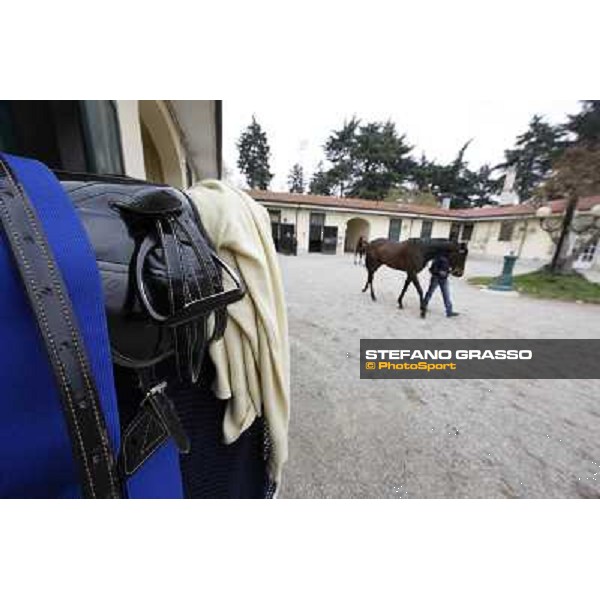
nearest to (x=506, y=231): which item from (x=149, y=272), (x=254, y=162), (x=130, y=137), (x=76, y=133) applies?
(x=130, y=137)

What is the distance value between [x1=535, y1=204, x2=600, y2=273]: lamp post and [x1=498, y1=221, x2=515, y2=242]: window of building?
91.1 inches

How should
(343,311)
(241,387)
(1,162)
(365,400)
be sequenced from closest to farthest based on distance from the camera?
(1,162), (241,387), (365,400), (343,311)

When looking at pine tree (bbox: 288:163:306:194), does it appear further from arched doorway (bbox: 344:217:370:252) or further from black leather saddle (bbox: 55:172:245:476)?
black leather saddle (bbox: 55:172:245:476)

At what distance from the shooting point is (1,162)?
43 centimetres

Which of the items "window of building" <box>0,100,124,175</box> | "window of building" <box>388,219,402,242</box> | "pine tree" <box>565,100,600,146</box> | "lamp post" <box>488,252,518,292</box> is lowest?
"lamp post" <box>488,252,518,292</box>

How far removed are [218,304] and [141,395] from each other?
0.25 m

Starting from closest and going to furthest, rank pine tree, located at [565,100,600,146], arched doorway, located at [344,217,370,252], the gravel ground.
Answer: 1. the gravel ground
2. pine tree, located at [565,100,600,146]
3. arched doorway, located at [344,217,370,252]

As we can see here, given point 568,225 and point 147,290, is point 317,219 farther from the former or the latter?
point 147,290

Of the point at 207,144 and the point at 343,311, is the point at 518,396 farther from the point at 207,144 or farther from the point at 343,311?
the point at 207,144

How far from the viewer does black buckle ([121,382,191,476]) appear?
1.56 ft

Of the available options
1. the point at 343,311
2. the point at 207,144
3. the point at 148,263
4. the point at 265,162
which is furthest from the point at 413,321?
the point at 265,162

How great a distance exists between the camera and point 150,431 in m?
0.51

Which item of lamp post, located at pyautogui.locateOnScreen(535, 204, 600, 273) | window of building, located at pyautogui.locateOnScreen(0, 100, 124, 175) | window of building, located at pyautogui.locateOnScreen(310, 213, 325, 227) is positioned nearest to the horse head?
window of building, located at pyautogui.locateOnScreen(0, 100, 124, 175)

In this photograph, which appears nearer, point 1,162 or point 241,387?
point 1,162
